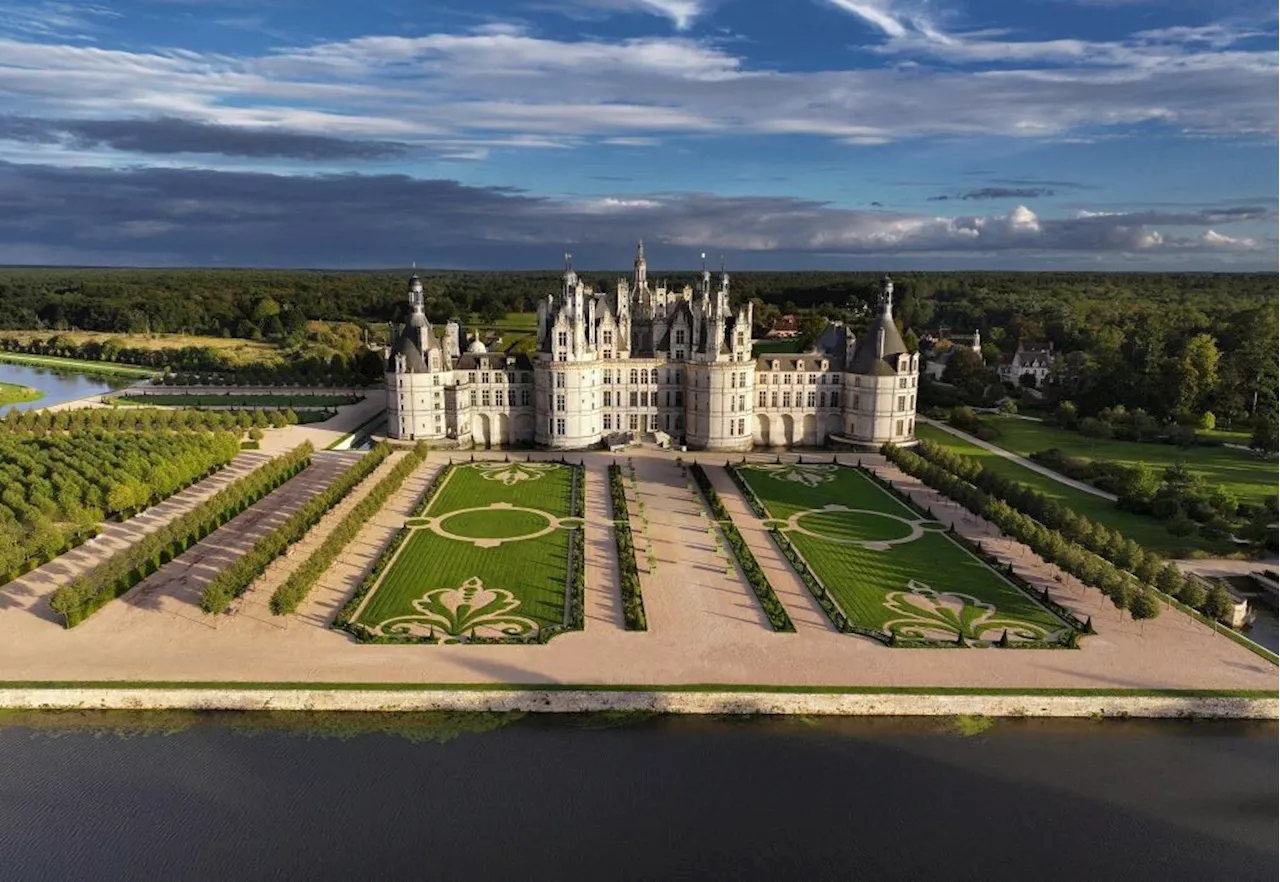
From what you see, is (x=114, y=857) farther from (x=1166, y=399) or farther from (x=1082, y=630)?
(x=1166, y=399)

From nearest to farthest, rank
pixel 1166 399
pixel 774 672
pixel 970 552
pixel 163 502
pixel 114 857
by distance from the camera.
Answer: pixel 114 857 → pixel 774 672 → pixel 970 552 → pixel 163 502 → pixel 1166 399

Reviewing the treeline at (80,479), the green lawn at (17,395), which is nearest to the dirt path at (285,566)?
the treeline at (80,479)

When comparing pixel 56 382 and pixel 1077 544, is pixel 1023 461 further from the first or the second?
pixel 56 382

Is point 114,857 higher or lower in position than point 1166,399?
lower

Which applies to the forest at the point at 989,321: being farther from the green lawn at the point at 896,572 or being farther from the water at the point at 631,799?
the water at the point at 631,799

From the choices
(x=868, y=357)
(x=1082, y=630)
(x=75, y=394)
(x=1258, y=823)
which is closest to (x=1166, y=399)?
(x=868, y=357)
